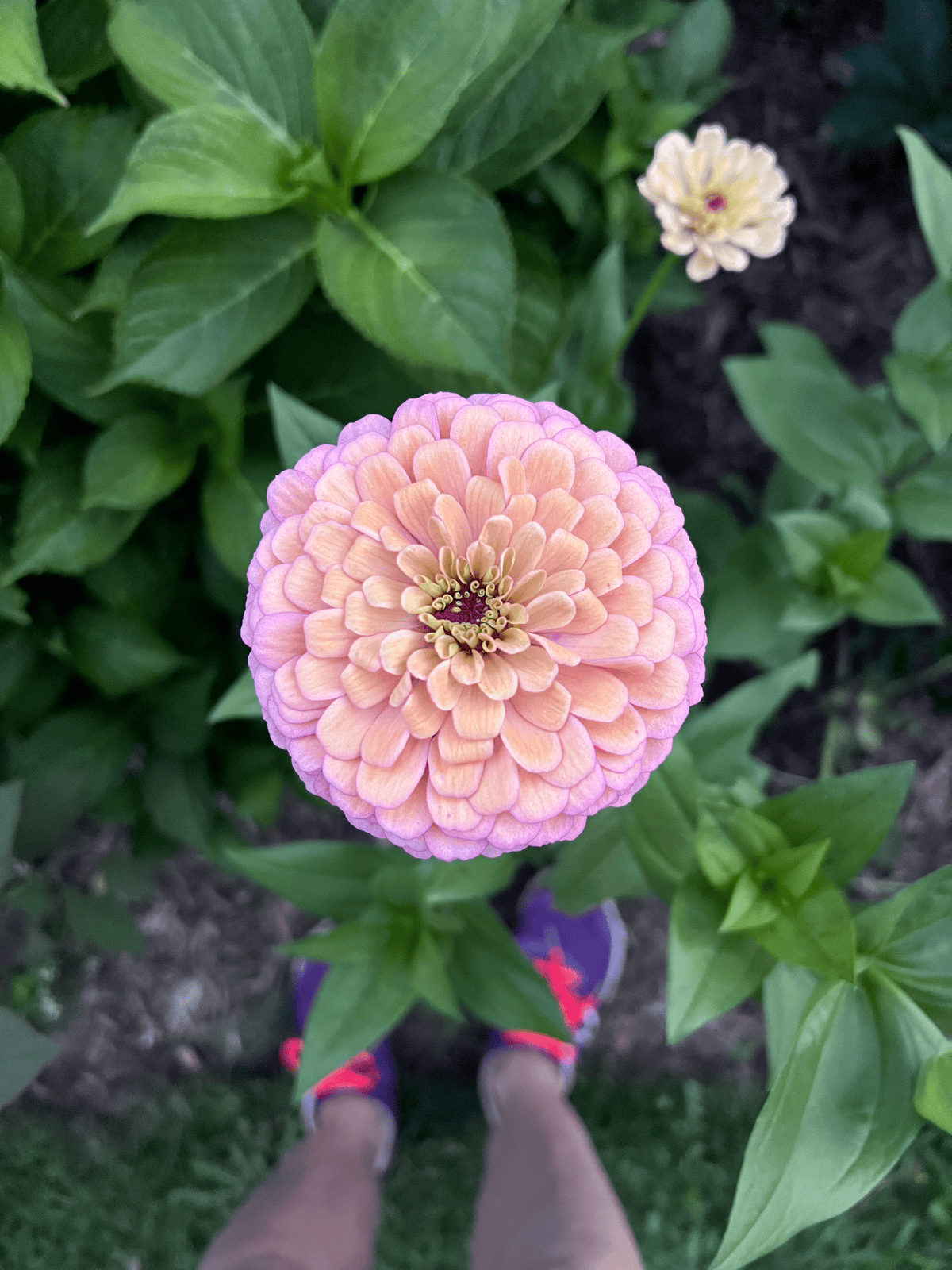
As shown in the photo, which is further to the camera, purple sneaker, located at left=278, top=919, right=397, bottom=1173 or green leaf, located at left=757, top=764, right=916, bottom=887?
purple sneaker, located at left=278, top=919, right=397, bottom=1173

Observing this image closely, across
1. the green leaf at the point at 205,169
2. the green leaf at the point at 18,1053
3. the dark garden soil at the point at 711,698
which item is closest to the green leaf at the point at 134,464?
the green leaf at the point at 205,169

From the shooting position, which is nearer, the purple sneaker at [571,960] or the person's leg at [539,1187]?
the person's leg at [539,1187]

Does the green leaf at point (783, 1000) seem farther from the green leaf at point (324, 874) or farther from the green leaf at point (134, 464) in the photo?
the green leaf at point (134, 464)

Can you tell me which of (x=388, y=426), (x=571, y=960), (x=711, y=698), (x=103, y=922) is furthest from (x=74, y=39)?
(x=571, y=960)

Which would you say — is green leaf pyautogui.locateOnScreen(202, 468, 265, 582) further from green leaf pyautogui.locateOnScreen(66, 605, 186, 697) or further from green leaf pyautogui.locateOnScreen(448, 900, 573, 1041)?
green leaf pyautogui.locateOnScreen(448, 900, 573, 1041)

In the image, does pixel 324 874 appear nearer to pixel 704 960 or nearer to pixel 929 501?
pixel 704 960

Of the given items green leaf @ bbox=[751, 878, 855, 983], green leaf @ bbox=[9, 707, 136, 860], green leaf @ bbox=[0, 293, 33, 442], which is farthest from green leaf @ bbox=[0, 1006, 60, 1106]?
green leaf @ bbox=[751, 878, 855, 983]

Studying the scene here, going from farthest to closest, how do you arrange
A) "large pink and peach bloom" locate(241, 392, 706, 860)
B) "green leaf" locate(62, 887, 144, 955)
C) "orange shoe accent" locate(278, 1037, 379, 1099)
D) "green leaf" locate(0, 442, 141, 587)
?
"orange shoe accent" locate(278, 1037, 379, 1099)
"green leaf" locate(62, 887, 144, 955)
"green leaf" locate(0, 442, 141, 587)
"large pink and peach bloom" locate(241, 392, 706, 860)
